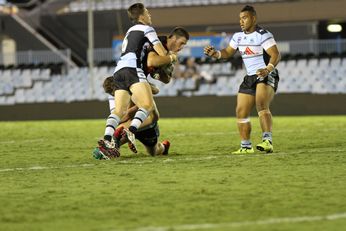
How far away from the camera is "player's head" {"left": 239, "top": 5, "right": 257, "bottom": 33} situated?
1283cm

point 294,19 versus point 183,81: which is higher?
point 294,19

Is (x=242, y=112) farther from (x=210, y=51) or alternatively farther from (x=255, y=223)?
(x=255, y=223)

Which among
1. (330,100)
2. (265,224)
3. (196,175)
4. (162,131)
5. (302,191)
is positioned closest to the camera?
(265,224)

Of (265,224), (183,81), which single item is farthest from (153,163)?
(183,81)

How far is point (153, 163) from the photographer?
1143 centimetres

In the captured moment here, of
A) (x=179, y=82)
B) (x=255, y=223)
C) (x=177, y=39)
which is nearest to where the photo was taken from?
(x=255, y=223)

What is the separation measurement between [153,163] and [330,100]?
17403 millimetres

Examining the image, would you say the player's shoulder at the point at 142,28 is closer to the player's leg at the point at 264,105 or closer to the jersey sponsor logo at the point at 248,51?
the jersey sponsor logo at the point at 248,51

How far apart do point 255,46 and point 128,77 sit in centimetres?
185

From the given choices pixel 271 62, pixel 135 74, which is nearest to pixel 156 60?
pixel 135 74

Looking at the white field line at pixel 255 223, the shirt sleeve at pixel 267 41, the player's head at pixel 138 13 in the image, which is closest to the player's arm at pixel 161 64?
the player's head at pixel 138 13

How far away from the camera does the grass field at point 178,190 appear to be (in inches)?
266

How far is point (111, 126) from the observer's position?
1218 centimetres

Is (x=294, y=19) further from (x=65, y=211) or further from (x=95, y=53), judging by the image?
(x=65, y=211)
